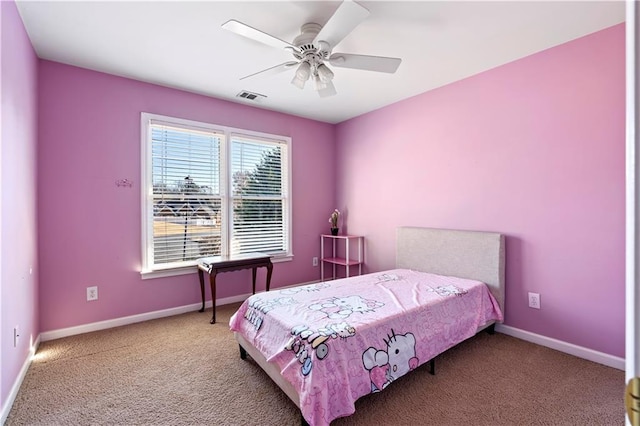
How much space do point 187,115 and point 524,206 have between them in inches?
140

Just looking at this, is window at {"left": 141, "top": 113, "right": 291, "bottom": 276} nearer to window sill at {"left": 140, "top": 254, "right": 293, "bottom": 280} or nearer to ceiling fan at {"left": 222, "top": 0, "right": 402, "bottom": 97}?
window sill at {"left": 140, "top": 254, "right": 293, "bottom": 280}

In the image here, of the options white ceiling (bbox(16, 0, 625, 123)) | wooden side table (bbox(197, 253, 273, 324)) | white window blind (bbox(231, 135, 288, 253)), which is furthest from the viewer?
white window blind (bbox(231, 135, 288, 253))

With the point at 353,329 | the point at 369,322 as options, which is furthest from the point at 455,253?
the point at 353,329

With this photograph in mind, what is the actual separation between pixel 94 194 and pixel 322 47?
8.31ft

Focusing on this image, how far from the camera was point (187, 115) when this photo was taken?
133 inches

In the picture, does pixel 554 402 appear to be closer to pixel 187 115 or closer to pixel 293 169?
pixel 293 169

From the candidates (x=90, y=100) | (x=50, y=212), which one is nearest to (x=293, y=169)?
(x=90, y=100)

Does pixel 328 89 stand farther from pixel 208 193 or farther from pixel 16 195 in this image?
pixel 16 195

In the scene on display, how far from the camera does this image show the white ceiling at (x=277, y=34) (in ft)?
6.50

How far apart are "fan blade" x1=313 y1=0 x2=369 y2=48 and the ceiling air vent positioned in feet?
5.28

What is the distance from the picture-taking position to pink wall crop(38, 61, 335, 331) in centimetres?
268

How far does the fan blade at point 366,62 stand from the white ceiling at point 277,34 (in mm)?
247

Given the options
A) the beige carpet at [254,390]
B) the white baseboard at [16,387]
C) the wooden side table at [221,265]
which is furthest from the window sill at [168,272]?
the white baseboard at [16,387]

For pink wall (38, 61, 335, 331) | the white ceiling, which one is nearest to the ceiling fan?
the white ceiling
